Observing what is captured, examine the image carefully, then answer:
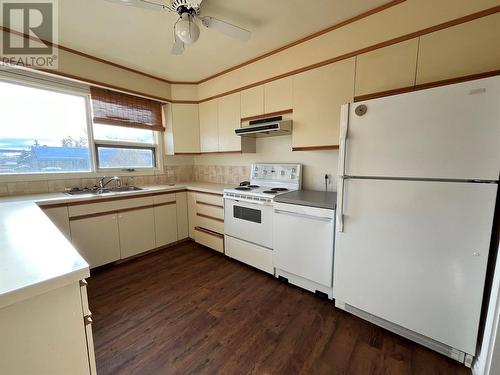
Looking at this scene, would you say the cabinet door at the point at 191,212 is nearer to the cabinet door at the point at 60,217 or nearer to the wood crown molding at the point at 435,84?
the cabinet door at the point at 60,217

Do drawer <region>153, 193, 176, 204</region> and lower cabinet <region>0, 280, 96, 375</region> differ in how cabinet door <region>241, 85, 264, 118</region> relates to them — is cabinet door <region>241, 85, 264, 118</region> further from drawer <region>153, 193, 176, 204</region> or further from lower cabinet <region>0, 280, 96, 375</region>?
lower cabinet <region>0, 280, 96, 375</region>

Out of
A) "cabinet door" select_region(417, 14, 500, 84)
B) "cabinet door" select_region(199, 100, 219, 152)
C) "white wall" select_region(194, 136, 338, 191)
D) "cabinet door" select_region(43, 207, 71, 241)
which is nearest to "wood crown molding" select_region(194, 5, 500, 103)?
"cabinet door" select_region(417, 14, 500, 84)

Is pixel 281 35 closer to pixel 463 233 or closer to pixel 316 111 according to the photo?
pixel 316 111

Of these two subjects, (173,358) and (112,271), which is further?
(112,271)

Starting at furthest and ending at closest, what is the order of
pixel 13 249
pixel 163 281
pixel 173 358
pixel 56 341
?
pixel 163 281 → pixel 173 358 → pixel 13 249 → pixel 56 341

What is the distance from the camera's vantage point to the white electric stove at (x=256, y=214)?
2.18m

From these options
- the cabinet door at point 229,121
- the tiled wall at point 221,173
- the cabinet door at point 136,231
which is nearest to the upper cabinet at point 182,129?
the tiled wall at point 221,173

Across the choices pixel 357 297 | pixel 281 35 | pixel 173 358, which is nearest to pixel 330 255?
pixel 357 297

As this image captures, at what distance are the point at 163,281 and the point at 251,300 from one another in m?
0.97

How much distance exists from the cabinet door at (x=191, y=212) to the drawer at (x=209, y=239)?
0.10 m

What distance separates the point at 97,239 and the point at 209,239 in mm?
1274

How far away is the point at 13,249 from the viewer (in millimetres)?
817

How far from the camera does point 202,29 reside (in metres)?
1.92

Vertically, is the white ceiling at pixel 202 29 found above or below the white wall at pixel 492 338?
above
